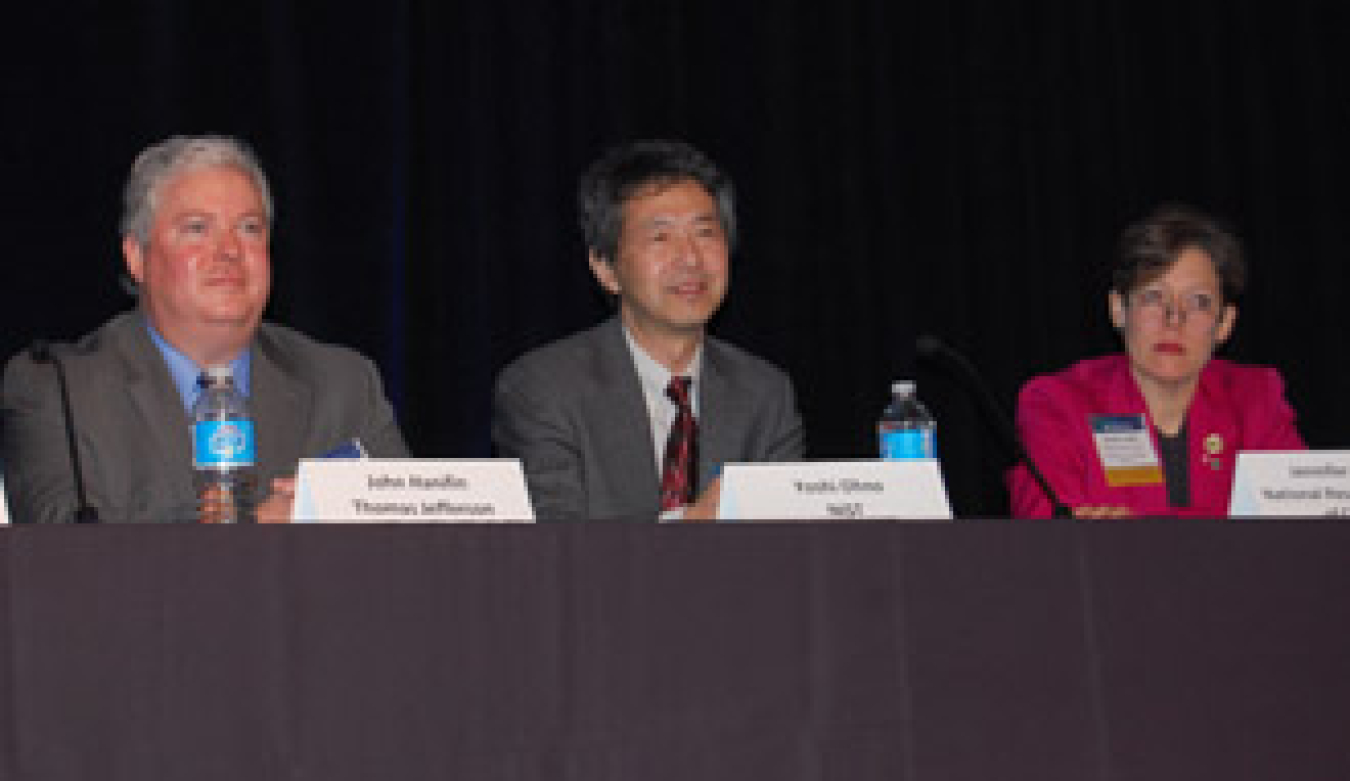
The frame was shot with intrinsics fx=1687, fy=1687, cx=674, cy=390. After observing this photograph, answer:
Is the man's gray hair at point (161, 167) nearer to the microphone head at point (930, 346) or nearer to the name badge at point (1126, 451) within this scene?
the microphone head at point (930, 346)

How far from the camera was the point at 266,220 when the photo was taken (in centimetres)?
297

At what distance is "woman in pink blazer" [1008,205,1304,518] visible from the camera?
339 cm

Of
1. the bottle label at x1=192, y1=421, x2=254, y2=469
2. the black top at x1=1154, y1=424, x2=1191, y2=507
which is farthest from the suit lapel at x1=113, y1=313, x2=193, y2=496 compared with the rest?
the black top at x1=1154, y1=424, x2=1191, y2=507

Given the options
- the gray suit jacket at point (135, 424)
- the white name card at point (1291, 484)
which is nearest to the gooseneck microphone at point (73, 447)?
the gray suit jacket at point (135, 424)

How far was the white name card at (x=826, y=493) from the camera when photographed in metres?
2.17

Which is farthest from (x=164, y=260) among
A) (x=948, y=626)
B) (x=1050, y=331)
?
(x=1050, y=331)

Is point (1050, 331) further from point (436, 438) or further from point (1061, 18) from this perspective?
point (436, 438)

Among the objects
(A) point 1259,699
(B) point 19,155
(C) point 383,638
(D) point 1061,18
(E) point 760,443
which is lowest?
(A) point 1259,699

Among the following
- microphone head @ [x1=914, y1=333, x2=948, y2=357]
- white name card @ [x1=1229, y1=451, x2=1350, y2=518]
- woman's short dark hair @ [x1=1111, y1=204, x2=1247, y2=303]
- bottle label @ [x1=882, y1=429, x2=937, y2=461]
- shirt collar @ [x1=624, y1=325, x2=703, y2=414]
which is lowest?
white name card @ [x1=1229, y1=451, x2=1350, y2=518]

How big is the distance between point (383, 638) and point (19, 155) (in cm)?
221

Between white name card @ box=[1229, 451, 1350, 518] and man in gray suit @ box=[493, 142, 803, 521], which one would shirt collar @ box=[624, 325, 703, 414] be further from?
white name card @ box=[1229, 451, 1350, 518]

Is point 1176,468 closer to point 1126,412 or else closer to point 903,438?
point 1126,412

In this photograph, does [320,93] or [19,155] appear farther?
[320,93]

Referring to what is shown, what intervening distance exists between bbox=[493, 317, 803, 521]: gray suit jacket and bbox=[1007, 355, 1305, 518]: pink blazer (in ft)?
1.67
